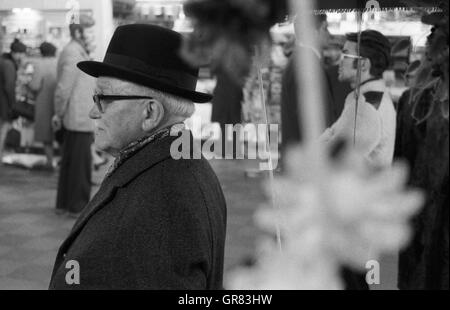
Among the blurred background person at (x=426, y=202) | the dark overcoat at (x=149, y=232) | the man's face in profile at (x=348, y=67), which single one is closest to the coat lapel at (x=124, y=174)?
the dark overcoat at (x=149, y=232)

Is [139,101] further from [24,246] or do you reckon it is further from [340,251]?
[24,246]

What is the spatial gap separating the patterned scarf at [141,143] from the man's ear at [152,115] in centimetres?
2

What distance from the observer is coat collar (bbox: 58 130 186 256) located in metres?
1.29

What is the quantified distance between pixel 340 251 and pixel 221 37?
0.60ft

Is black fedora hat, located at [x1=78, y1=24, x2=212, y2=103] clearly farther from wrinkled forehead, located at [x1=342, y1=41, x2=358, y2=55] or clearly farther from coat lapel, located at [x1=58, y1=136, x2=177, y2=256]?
wrinkled forehead, located at [x1=342, y1=41, x2=358, y2=55]

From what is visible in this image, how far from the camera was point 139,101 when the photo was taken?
1372mm

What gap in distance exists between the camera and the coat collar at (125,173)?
1.29 m

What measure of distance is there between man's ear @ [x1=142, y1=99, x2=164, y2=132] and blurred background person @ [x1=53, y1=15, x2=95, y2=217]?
3.06m

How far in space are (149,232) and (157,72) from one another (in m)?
0.39

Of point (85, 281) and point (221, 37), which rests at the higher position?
point (221, 37)

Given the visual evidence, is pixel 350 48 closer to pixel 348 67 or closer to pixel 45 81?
pixel 348 67

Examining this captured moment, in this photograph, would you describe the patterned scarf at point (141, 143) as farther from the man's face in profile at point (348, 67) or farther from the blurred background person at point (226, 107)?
the blurred background person at point (226, 107)

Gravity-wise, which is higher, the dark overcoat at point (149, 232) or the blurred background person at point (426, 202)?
the dark overcoat at point (149, 232)
